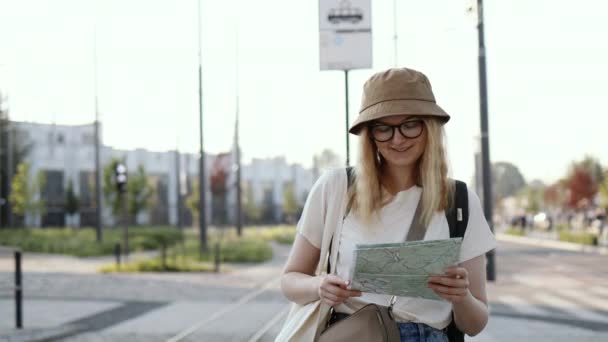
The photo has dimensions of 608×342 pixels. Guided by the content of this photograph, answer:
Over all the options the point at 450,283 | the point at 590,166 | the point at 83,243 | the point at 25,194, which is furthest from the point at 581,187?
the point at 450,283

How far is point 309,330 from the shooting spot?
7.91 ft

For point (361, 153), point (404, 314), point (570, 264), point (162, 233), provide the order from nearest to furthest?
1. point (404, 314)
2. point (361, 153)
3. point (570, 264)
4. point (162, 233)

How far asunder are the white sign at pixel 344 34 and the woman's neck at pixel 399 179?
2.46m

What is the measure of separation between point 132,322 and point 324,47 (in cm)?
651

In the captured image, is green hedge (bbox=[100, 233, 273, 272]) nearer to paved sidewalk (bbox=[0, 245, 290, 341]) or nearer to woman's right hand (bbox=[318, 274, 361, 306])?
paved sidewalk (bbox=[0, 245, 290, 341])

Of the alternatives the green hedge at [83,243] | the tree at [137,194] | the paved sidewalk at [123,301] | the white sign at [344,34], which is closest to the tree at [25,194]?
the green hedge at [83,243]

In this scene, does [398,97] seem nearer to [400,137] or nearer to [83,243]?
[400,137]

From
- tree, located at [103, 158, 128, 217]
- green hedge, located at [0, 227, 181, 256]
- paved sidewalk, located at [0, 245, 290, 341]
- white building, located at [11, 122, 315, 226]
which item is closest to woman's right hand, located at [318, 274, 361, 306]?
paved sidewalk, located at [0, 245, 290, 341]

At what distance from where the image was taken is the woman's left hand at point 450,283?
2188 millimetres

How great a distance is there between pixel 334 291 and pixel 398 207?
16.9 inches

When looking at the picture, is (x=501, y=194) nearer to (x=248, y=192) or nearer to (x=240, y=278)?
(x=248, y=192)

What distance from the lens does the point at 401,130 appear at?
2.51 metres

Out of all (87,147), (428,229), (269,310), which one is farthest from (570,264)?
(87,147)

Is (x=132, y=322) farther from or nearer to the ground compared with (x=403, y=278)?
nearer to the ground
